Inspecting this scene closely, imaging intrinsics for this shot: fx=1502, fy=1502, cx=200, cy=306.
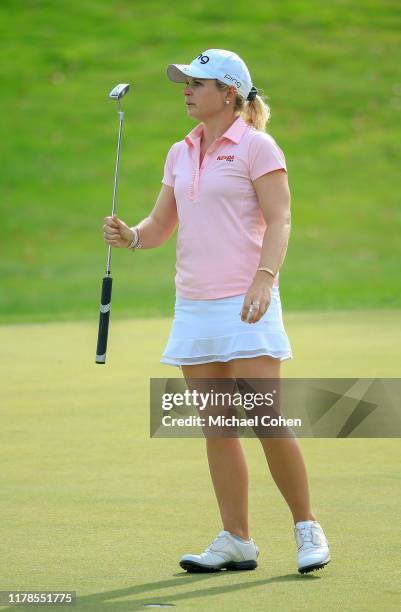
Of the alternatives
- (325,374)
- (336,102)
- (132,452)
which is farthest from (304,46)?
(132,452)

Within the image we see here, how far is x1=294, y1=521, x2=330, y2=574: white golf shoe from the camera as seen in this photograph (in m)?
4.67

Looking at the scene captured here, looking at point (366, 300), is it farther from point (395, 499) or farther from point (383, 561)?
point (383, 561)

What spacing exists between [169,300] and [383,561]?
1071cm

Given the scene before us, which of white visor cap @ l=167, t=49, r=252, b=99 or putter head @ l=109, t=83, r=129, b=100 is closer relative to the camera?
white visor cap @ l=167, t=49, r=252, b=99

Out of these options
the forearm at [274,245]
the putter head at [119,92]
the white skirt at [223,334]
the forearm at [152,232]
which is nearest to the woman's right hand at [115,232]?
the forearm at [152,232]

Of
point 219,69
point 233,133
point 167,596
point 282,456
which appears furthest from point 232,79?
point 167,596

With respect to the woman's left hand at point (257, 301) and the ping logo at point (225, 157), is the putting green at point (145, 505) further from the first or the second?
the ping logo at point (225, 157)

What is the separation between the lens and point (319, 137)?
26.4m

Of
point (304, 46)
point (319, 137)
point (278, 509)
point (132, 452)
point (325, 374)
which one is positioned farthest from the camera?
point (304, 46)

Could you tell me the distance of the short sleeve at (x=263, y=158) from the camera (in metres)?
4.73

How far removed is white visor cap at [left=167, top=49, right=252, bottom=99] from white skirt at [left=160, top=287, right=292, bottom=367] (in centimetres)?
70

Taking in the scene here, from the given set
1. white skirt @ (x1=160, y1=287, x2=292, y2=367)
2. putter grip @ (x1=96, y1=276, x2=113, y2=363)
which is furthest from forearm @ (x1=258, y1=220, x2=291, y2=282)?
putter grip @ (x1=96, y1=276, x2=113, y2=363)

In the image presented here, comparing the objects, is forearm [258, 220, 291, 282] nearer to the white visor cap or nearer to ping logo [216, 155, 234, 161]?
ping logo [216, 155, 234, 161]

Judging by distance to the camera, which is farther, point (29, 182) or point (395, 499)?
point (29, 182)
